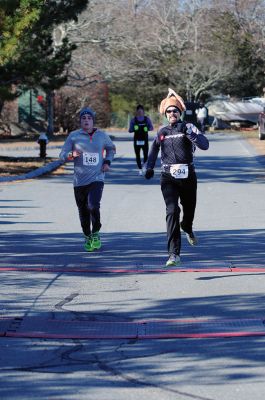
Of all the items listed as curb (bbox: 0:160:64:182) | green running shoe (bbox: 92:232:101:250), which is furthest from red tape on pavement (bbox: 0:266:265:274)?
curb (bbox: 0:160:64:182)

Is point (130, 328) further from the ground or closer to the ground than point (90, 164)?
closer to the ground

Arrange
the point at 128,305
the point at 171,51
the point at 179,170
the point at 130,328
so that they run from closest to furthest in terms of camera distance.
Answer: the point at 130,328 → the point at 128,305 → the point at 179,170 → the point at 171,51

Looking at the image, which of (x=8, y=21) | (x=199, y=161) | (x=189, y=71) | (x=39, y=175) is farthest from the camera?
(x=189, y=71)

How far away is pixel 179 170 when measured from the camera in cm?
1081

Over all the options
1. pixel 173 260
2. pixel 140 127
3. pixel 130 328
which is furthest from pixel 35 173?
pixel 130 328

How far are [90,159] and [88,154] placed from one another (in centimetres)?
7

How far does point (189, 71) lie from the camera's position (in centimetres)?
6244

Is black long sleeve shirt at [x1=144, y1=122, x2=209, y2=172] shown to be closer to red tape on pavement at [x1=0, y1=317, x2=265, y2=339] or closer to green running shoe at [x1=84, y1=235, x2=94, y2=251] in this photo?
green running shoe at [x1=84, y1=235, x2=94, y2=251]

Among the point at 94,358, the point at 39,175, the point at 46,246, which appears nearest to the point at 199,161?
the point at 39,175

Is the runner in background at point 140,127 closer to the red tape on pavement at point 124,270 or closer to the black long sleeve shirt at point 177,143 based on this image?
the black long sleeve shirt at point 177,143

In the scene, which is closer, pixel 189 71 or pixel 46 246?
pixel 46 246

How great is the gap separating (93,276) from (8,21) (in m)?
12.6

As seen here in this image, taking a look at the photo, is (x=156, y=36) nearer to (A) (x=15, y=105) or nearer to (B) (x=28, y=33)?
(A) (x=15, y=105)

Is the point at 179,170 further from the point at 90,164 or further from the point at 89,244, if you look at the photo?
the point at 89,244
